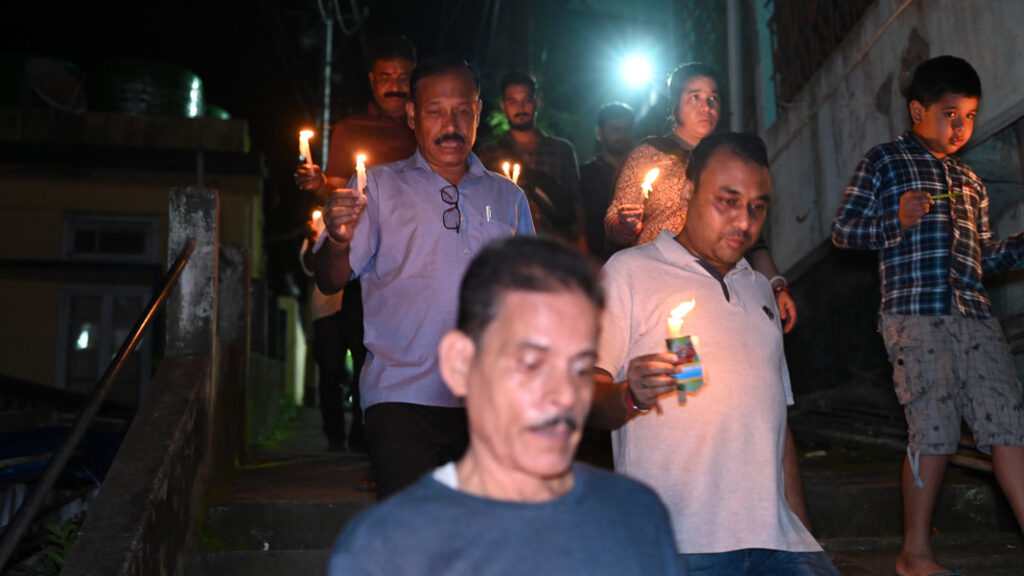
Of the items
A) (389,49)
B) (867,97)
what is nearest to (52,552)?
(389,49)

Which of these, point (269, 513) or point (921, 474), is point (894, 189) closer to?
point (921, 474)

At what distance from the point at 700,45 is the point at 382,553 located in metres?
11.8

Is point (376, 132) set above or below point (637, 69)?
below

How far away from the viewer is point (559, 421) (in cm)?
194

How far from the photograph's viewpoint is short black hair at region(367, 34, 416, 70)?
5922mm

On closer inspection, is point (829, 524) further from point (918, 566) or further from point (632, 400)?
point (632, 400)

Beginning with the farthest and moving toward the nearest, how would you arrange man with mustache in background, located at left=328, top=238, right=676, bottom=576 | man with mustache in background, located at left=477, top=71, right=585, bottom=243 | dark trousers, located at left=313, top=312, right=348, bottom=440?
1. dark trousers, located at left=313, top=312, right=348, bottom=440
2. man with mustache in background, located at left=477, top=71, right=585, bottom=243
3. man with mustache in background, located at left=328, top=238, right=676, bottom=576

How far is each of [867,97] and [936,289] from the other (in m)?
4.13

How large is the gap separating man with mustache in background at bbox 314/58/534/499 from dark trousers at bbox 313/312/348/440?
3417 mm

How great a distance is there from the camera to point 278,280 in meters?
30.6

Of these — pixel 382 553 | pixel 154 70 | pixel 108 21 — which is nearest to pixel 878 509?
pixel 382 553

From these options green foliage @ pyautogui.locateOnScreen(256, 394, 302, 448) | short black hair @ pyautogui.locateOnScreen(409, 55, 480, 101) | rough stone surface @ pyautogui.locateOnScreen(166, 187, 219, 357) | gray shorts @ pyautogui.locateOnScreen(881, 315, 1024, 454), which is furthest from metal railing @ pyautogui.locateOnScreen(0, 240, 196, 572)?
green foliage @ pyautogui.locateOnScreen(256, 394, 302, 448)

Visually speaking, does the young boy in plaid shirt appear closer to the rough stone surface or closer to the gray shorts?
the gray shorts

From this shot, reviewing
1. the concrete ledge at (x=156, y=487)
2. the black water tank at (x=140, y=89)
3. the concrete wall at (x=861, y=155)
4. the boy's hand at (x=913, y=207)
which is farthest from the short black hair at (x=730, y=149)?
the black water tank at (x=140, y=89)
